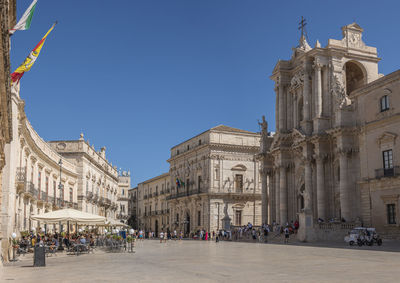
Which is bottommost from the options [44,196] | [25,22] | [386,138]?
[44,196]

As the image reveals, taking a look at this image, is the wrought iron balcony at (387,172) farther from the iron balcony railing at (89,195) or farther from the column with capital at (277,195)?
the iron balcony railing at (89,195)

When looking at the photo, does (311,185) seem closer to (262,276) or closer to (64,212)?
(64,212)

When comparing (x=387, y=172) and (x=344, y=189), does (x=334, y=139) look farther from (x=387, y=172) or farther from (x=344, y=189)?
(x=387, y=172)

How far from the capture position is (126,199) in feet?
319

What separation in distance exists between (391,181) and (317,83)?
1073cm

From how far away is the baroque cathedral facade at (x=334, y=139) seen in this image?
99.6 ft

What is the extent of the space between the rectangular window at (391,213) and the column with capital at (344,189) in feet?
11.6

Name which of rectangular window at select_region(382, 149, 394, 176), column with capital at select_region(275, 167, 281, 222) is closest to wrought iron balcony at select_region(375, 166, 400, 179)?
rectangular window at select_region(382, 149, 394, 176)

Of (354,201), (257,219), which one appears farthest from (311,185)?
(257,219)

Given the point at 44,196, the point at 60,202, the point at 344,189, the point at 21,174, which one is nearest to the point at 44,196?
the point at 44,196

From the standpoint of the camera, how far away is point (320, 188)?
117ft

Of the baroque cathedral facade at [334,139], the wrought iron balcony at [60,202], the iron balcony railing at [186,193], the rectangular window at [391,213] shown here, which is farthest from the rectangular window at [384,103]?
the iron balcony railing at [186,193]

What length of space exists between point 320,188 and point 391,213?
6.81m

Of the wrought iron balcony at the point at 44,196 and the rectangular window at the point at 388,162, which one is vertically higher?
the rectangular window at the point at 388,162
